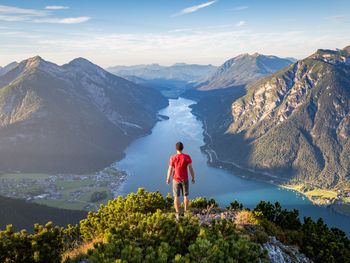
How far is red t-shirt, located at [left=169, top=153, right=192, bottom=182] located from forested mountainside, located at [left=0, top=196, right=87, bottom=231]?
498 feet

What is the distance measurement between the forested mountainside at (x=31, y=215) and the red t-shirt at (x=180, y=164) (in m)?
152

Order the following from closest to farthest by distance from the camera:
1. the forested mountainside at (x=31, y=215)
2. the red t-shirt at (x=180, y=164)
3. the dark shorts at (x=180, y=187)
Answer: the red t-shirt at (x=180, y=164) < the dark shorts at (x=180, y=187) < the forested mountainside at (x=31, y=215)

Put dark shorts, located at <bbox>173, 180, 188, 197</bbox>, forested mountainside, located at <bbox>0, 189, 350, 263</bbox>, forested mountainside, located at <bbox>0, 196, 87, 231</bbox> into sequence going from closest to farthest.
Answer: forested mountainside, located at <bbox>0, 189, 350, 263</bbox>, dark shorts, located at <bbox>173, 180, 188, 197</bbox>, forested mountainside, located at <bbox>0, 196, 87, 231</bbox>

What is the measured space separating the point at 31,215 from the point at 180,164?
574 feet

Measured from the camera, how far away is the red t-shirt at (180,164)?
24.1m

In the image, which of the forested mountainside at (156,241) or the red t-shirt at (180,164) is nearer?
the forested mountainside at (156,241)

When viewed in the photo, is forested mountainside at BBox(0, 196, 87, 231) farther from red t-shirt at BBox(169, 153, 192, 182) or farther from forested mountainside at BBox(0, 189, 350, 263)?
red t-shirt at BBox(169, 153, 192, 182)

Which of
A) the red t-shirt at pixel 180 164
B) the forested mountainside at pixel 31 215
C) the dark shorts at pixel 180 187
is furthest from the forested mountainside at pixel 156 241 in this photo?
the forested mountainside at pixel 31 215

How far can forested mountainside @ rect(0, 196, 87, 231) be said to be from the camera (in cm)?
16738

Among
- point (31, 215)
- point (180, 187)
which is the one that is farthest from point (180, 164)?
point (31, 215)

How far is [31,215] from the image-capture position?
7042 inches

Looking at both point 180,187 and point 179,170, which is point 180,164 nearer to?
point 179,170

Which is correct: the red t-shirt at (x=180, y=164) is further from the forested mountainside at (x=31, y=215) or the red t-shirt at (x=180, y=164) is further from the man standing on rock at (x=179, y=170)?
the forested mountainside at (x=31, y=215)

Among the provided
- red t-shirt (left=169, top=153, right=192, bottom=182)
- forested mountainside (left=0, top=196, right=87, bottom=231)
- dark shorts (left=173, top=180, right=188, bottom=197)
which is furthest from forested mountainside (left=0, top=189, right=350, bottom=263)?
forested mountainside (left=0, top=196, right=87, bottom=231)
